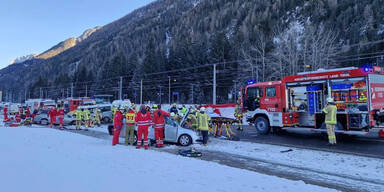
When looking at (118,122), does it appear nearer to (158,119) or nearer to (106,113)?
(158,119)

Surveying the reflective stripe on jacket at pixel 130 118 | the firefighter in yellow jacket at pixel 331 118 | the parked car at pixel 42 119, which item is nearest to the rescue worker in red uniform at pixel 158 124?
the reflective stripe on jacket at pixel 130 118

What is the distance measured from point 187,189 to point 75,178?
2195 mm

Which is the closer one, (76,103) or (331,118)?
(331,118)

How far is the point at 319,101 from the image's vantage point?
40.6ft

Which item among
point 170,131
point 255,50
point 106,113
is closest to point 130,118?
point 170,131

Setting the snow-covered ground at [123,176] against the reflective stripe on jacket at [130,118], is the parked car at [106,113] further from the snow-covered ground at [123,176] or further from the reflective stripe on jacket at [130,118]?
the snow-covered ground at [123,176]

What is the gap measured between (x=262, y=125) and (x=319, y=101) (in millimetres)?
3058

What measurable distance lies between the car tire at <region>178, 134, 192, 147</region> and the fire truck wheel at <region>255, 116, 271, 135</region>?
4875 millimetres

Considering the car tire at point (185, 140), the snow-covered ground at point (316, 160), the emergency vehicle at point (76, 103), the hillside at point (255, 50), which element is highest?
the hillside at point (255, 50)

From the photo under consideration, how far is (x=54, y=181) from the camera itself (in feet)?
15.6

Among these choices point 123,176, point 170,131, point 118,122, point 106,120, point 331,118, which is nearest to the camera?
point 123,176

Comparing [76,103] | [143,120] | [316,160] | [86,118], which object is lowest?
[316,160]

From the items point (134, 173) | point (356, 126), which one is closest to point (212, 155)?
point (134, 173)

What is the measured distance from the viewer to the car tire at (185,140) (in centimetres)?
1080
